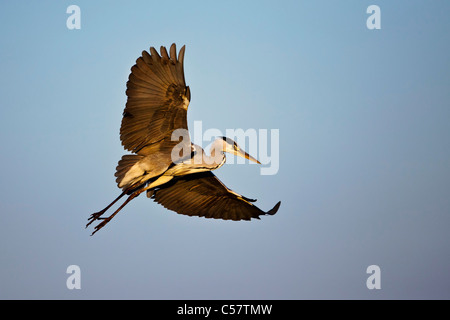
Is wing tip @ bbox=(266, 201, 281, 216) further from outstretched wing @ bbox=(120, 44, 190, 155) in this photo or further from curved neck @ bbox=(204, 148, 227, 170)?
outstretched wing @ bbox=(120, 44, 190, 155)

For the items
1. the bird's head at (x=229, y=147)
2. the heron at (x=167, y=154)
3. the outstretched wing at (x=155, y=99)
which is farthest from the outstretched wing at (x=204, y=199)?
the outstretched wing at (x=155, y=99)

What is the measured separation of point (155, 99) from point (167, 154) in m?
1.22

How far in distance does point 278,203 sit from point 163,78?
3412mm

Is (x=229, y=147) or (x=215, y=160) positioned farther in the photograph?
(x=229, y=147)

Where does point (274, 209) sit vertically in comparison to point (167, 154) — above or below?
below

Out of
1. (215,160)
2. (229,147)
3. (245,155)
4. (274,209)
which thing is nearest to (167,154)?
(215,160)

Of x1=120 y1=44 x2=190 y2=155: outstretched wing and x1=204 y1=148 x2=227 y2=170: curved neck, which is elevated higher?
x1=120 y1=44 x2=190 y2=155: outstretched wing

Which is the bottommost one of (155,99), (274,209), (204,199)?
(274,209)

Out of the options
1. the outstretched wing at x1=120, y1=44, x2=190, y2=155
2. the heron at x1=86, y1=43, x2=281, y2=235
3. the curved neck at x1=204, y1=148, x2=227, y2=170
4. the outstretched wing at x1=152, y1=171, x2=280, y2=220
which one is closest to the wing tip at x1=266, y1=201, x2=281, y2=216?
the heron at x1=86, y1=43, x2=281, y2=235

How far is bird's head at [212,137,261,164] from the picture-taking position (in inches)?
533

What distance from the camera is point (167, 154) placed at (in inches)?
516

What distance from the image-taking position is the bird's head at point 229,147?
1355 cm

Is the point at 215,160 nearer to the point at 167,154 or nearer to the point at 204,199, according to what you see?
the point at 167,154
